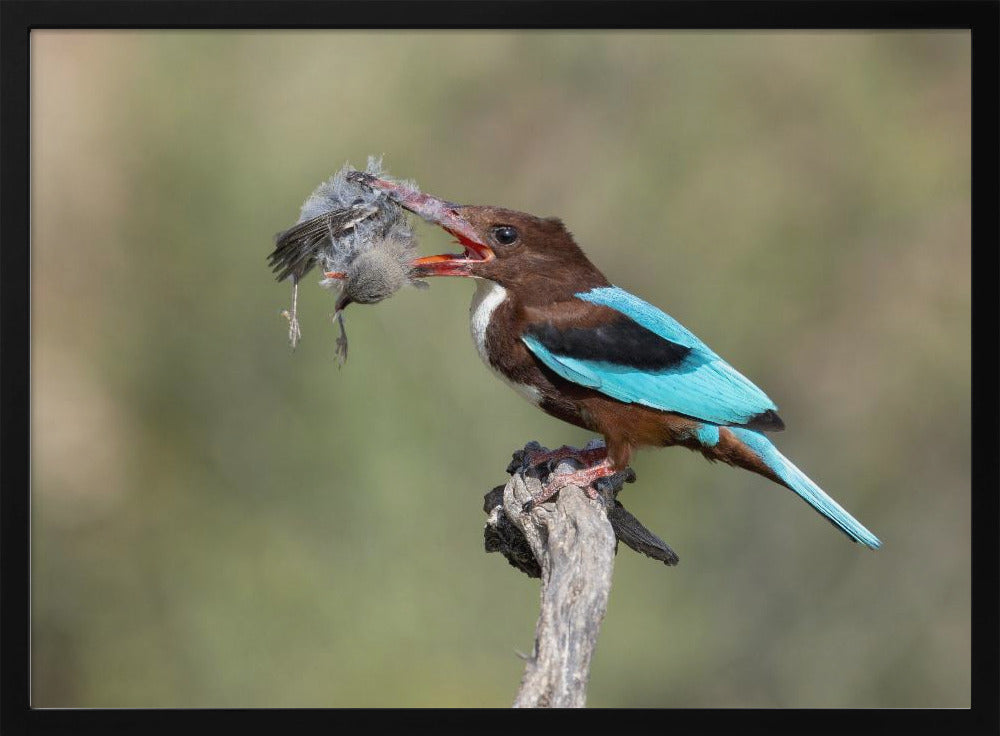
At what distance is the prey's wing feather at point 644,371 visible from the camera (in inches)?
156

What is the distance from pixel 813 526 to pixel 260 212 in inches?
118

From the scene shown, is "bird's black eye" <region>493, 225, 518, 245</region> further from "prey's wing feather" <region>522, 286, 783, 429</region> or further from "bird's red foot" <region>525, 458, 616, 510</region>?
"bird's red foot" <region>525, 458, 616, 510</region>

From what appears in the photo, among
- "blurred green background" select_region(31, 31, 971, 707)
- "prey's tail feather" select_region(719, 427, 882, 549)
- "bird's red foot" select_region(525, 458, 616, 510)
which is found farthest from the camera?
"blurred green background" select_region(31, 31, 971, 707)

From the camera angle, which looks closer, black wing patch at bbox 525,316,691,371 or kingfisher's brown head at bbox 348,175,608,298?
black wing patch at bbox 525,316,691,371

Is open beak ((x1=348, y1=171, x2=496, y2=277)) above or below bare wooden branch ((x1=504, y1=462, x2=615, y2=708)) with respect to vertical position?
above

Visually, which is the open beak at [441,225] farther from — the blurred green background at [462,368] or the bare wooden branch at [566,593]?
the blurred green background at [462,368]

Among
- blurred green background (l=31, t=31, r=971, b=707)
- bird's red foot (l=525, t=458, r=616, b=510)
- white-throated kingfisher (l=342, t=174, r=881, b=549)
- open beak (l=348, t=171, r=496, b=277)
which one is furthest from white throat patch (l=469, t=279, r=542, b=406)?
blurred green background (l=31, t=31, r=971, b=707)

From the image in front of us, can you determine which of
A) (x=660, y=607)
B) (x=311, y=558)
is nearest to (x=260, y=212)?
(x=311, y=558)

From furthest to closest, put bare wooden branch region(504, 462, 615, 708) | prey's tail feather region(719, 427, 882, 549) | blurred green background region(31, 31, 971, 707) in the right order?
1. blurred green background region(31, 31, 971, 707)
2. prey's tail feather region(719, 427, 882, 549)
3. bare wooden branch region(504, 462, 615, 708)

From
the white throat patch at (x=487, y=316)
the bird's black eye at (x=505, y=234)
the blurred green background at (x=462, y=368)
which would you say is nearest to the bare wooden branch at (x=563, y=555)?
the white throat patch at (x=487, y=316)

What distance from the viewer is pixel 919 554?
18.6ft

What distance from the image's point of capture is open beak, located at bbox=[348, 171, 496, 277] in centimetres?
397

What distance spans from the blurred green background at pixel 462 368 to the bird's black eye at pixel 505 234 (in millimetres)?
1609

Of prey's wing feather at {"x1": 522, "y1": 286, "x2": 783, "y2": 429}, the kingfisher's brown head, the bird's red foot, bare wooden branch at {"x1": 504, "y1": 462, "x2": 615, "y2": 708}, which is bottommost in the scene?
bare wooden branch at {"x1": 504, "y1": 462, "x2": 615, "y2": 708}
